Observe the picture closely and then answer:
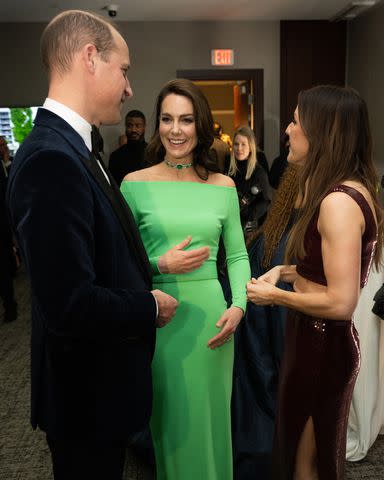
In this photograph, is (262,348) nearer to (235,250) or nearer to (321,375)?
(235,250)

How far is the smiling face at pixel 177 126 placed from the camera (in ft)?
5.31

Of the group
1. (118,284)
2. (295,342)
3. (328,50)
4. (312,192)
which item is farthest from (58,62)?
(328,50)

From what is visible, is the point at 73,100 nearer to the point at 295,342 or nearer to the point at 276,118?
the point at 295,342

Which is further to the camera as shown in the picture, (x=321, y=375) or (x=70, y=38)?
(x=321, y=375)

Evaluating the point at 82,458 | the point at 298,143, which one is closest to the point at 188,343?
the point at 82,458

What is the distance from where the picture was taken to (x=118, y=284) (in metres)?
1.05

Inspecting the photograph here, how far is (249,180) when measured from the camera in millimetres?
4258

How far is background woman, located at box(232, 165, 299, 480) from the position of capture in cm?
226

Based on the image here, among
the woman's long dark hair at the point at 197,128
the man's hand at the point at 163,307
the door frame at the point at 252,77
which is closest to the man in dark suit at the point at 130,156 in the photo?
the door frame at the point at 252,77

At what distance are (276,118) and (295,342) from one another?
19.4ft

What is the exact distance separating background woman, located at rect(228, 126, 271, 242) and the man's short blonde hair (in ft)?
9.55

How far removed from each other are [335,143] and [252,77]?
5.86m

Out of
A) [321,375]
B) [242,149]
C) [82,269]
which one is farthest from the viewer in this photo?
[242,149]

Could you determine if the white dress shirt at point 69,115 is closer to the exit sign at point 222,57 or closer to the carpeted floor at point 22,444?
the carpeted floor at point 22,444
